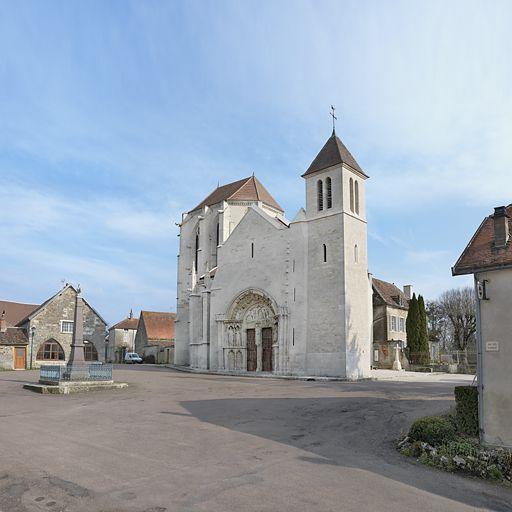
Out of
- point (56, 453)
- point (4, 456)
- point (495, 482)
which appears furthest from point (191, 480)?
point (495, 482)

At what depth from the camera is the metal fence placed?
66.4ft

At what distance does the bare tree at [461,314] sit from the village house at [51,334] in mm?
39626

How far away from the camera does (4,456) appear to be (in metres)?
8.59

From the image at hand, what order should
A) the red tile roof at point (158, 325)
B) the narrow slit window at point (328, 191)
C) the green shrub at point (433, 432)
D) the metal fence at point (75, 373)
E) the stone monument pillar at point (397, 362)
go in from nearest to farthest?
the green shrub at point (433, 432) < the metal fence at point (75, 373) < the narrow slit window at point (328, 191) < the stone monument pillar at point (397, 362) < the red tile roof at point (158, 325)

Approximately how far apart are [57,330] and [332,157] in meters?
28.6

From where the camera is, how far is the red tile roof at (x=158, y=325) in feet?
194

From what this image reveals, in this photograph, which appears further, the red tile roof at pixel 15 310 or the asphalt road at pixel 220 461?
the red tile roof at pixel 15 310

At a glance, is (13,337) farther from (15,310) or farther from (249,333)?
(249,333)

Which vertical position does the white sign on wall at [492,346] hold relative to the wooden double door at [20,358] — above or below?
above

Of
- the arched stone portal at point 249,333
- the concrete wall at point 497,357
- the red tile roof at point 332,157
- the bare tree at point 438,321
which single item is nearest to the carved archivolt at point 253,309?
the arched stone portal at point 249,333

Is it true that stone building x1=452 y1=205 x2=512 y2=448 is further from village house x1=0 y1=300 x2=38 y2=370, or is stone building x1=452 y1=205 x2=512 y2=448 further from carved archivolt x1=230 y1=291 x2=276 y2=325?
village house x1=0 y1=300 x2=38 y2=370

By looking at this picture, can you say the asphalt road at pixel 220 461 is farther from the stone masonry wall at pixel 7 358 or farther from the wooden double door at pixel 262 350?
the stone masonry wall at pixel 7 358

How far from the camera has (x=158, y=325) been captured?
198 ft

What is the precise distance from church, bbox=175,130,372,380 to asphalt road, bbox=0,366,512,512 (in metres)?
13.8
